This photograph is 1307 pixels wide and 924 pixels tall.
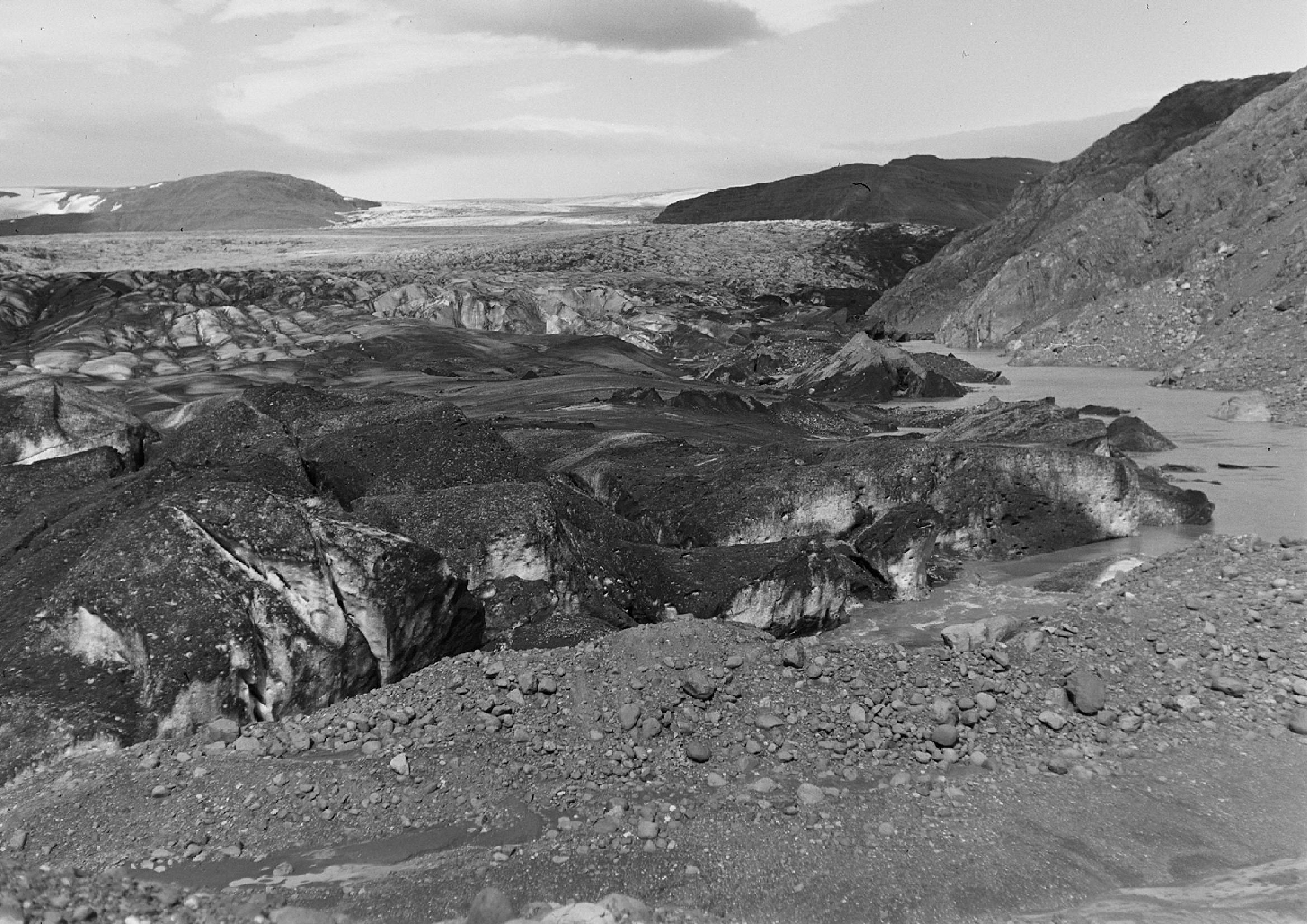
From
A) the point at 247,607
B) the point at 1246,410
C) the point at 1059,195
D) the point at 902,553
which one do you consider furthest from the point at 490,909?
the point at 1059,195

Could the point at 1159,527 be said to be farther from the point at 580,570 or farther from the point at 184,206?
the point at 184,206

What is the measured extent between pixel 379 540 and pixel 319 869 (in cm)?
340

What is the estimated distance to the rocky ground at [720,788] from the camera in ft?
21.3

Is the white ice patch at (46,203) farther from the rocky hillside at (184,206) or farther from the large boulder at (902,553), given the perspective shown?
the large boulder at (902,553)

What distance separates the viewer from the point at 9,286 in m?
58.1

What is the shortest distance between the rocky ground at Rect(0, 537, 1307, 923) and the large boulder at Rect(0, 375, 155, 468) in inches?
400

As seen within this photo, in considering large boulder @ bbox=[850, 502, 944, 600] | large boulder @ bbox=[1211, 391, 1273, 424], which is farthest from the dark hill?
large boulder @ bbox=[850, 502, 944, 600]

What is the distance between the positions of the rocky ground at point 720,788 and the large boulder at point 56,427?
33.3 feet

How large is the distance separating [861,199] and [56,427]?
387ft

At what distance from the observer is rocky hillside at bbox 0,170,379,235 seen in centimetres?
14575

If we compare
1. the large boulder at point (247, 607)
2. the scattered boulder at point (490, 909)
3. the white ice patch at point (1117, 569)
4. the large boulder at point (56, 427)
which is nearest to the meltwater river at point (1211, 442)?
the white ice patch at point (1117, 569)

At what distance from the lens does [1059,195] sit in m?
68.9

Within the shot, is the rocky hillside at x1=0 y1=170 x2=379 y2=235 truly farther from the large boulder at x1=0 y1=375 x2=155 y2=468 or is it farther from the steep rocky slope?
the large boulder at x1=0 y1=375 x2=155 y2=468

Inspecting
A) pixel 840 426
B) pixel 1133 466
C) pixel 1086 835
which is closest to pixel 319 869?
pixel 1086 835
